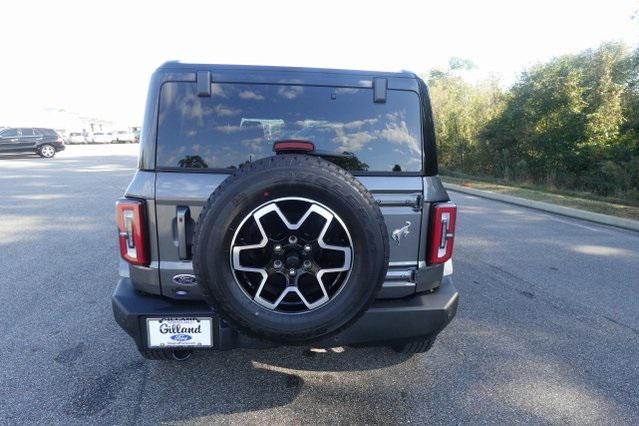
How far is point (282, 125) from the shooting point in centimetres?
249

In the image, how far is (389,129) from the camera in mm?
2531

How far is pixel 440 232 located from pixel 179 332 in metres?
1.68

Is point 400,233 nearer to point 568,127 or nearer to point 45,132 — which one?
point 568,127

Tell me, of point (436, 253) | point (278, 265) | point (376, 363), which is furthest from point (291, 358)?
point (436, 253)

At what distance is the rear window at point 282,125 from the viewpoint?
2.34 m

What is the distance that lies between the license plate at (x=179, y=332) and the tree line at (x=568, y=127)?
1430cm

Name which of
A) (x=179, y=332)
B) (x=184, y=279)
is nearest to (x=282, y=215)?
(x=184, y=279)

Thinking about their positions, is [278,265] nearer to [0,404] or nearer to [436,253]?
[436,253]

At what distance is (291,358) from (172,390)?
0.85 meters

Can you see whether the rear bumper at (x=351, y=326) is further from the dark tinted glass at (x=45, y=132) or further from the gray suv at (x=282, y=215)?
the dark tinted glass at (x=45, y=132)

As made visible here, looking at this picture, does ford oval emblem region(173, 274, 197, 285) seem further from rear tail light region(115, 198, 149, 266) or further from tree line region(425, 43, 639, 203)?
tree line region(425, 43, 639, 203)

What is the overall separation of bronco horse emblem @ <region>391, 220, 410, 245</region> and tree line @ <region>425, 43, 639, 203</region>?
13.3 meters

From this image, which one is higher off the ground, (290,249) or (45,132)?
(45,132)

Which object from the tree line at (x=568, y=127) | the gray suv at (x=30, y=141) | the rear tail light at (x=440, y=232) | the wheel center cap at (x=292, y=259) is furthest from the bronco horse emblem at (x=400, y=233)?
the gray suv at (x=30, y=141)
